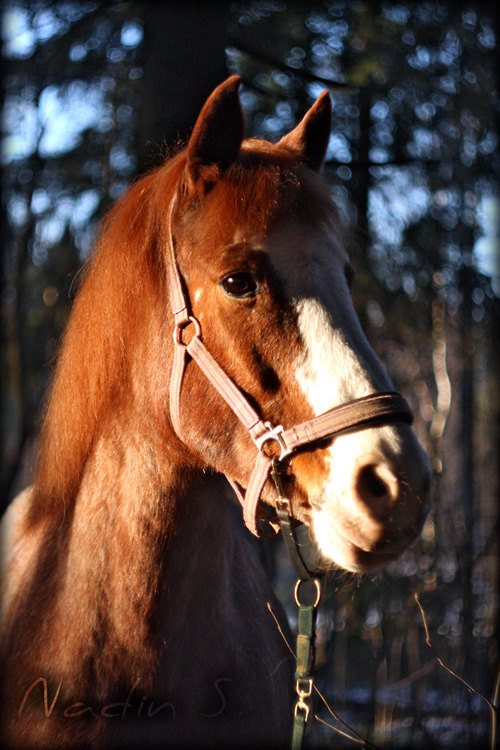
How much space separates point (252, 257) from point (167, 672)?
4.43ft

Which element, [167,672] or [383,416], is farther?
[167,672]

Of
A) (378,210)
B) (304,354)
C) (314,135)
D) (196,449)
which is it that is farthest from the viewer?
(378,210)

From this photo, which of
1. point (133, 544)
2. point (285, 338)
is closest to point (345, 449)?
point (285, 338)

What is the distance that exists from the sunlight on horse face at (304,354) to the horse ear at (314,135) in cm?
27

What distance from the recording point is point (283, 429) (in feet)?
5.43

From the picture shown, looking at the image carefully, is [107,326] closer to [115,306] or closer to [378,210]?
[115,306]

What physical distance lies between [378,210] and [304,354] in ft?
13.3

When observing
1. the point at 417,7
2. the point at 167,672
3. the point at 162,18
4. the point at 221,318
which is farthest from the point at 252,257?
the point at 417,7

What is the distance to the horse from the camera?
1.58 m

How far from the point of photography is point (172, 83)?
318cm

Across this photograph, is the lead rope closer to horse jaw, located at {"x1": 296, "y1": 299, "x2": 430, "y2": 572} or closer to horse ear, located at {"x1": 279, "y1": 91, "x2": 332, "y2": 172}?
horse jaw, located at {"x1": 296, "y1": 299, "x2": 430, "y2": 572}

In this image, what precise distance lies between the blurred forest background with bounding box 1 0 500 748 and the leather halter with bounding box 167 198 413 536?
2.86 metres

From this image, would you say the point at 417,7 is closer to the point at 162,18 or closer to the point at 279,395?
the point at 162,18
